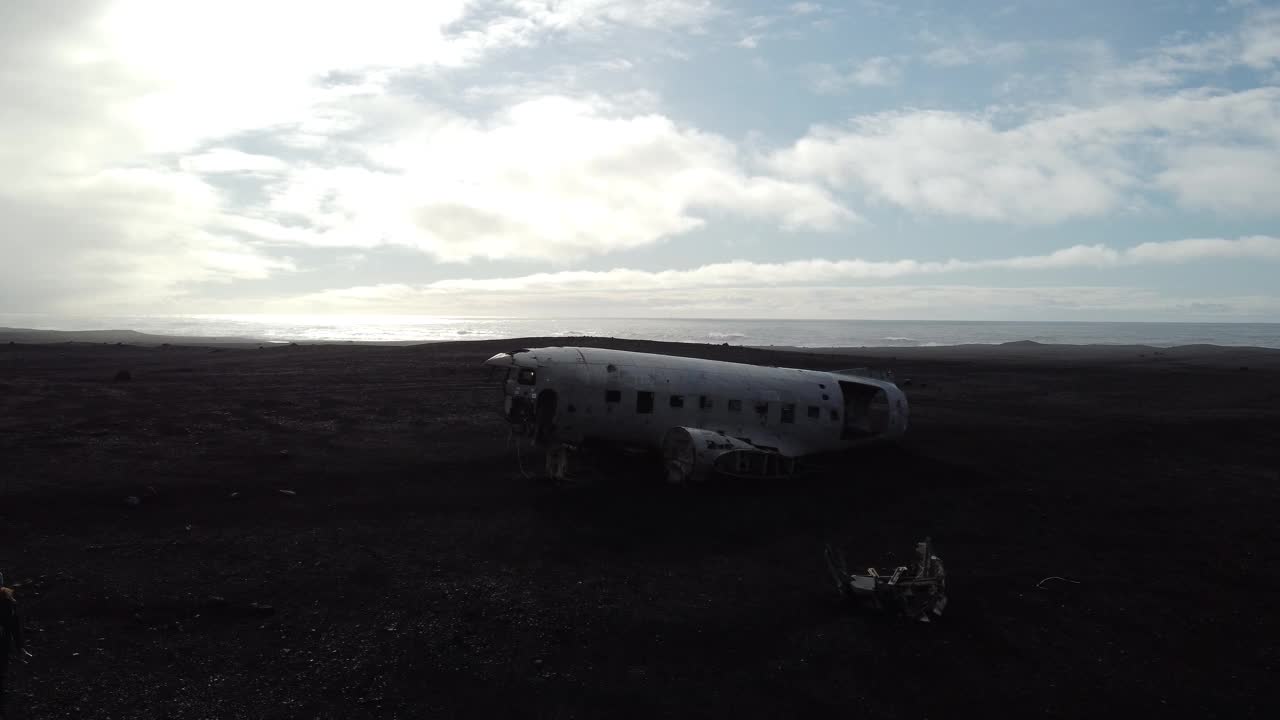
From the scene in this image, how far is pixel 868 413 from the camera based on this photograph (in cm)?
2808

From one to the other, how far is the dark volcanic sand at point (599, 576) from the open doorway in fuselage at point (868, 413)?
1502 mm

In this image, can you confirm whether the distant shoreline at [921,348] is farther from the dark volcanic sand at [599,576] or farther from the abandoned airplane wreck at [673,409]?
the dark volcanic sand at [599,576]

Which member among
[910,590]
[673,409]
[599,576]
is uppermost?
[673,409]

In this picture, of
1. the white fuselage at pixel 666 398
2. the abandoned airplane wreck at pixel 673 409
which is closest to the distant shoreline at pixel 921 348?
the white fuselage at pixel 666 398

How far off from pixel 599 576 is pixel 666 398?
893cm

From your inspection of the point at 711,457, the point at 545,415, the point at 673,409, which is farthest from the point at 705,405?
the point at 545,415

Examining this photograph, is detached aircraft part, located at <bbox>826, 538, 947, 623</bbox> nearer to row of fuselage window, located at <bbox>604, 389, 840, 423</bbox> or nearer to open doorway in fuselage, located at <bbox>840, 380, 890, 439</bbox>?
row of fuselage window, located at <bbox>604, 389, 840, 423</bbox>

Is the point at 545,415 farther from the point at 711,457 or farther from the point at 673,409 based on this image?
the point at 711,457

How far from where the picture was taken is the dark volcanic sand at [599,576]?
11.0 metres

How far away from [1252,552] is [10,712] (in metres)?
27.0

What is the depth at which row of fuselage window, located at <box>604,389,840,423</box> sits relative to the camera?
22.6m

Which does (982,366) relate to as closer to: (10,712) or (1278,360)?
(1278,360)

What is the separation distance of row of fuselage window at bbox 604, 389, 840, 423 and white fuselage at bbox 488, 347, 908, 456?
3 cm

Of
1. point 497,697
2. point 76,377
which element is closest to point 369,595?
point 497,697
